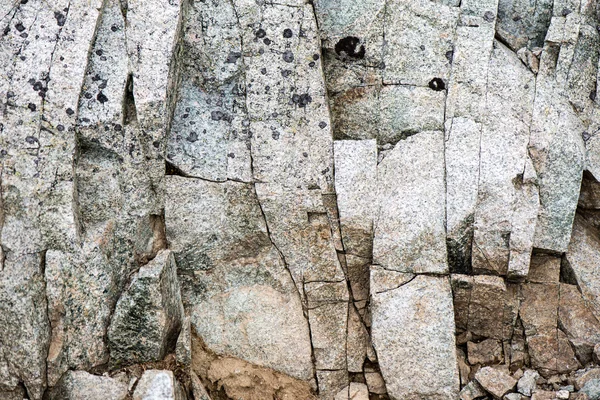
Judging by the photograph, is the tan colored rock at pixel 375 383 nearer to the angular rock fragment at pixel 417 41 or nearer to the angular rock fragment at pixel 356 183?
the angular rock fragment at pixel 356 183

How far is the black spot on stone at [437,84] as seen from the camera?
1266 centimetres

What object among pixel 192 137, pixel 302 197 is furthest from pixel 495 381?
pixel 192 137

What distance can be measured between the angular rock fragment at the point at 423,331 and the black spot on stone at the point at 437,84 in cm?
324

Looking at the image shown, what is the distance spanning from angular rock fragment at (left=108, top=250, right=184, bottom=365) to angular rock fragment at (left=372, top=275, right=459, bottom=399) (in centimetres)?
353

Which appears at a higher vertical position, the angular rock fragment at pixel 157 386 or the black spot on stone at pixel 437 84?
the black spot on stone at pixel 437 84

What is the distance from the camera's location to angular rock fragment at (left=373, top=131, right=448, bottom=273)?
12242mm

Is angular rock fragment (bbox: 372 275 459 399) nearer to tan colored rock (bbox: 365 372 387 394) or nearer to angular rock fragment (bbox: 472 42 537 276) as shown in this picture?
tan colored rock (bbox: 365 372 387 394)

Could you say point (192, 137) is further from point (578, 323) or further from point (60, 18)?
point (578, 323)

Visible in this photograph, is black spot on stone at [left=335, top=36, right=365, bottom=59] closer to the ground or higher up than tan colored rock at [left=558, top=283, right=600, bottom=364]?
higher up

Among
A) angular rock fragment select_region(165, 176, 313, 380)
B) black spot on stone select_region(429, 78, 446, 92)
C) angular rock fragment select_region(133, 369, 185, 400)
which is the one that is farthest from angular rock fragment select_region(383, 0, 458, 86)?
angular rock fragment select_region(133, 369, 185, 400)

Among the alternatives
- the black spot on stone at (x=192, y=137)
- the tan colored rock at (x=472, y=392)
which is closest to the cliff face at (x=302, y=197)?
the black spot on stone at (x=192, y=137)

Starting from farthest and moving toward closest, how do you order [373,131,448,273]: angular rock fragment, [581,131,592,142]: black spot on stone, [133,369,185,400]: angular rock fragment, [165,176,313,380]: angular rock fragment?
[581,131,592,142]: black spot on stone
[165,176,313,380]: angular rock fragment
[373,131,448,273]: angular rock fragment
[133,369,185,400]: angular rock fragment

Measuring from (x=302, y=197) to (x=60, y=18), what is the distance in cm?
486

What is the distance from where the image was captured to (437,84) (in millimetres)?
12680
